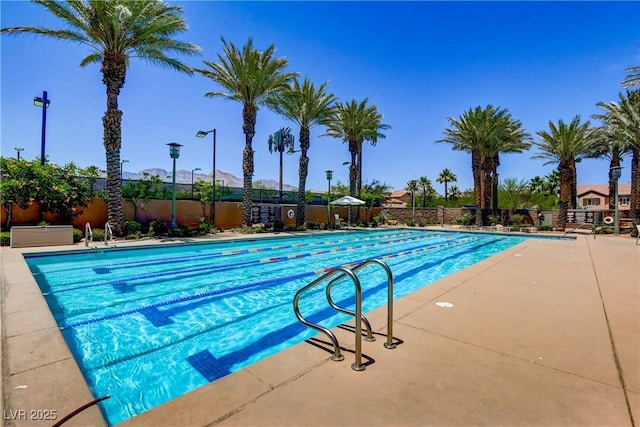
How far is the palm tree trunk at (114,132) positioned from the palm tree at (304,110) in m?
8.51

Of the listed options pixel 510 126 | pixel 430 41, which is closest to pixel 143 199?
pixel 430 41

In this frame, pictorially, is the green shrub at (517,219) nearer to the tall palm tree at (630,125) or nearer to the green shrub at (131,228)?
the tall palm tree at (630,125)

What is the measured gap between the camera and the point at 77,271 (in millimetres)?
7977

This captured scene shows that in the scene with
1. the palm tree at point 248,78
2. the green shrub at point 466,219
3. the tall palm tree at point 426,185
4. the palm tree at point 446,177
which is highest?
the palm tree at point 248,78

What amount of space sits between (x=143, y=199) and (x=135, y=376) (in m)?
15.0

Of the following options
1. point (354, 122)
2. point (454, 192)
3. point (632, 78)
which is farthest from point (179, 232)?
point (454, 192)

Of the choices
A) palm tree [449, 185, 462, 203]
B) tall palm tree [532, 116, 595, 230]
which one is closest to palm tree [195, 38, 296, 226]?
tall palm tree [532, 116, 595, 230]

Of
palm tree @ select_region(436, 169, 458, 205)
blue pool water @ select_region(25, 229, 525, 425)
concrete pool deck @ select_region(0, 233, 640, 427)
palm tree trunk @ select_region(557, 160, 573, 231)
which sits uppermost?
palm tree @ select_region(436, 169, 458, 205)

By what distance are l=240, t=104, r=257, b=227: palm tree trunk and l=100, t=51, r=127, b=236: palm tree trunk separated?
622cm

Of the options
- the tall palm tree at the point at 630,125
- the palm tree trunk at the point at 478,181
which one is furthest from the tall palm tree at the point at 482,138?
the tall palm tree at the point at 630,125

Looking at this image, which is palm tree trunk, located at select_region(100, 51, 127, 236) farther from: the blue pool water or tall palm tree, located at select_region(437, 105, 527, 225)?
tall palm tree, located at select_region(437, 105, 527, 225)

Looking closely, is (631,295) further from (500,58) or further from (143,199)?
(143,199)

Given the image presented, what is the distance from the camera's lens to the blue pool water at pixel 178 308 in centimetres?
347

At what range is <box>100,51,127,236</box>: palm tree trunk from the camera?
42.6 ft
